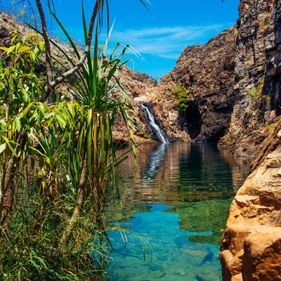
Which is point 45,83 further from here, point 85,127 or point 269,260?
point 269,260

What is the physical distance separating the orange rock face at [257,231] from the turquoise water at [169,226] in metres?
1.55

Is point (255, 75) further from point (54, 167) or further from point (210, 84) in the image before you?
point (54, 167)

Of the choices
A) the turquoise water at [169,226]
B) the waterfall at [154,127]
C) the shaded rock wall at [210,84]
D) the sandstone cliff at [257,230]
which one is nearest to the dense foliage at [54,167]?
the turquoise water at [169,226]

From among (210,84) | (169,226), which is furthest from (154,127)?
(169,226)

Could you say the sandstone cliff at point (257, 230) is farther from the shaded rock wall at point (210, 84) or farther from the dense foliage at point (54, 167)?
the shaded rock wall at point (210, 84)

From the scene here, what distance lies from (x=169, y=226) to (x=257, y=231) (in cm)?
721

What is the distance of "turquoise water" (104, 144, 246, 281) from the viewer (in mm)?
7793

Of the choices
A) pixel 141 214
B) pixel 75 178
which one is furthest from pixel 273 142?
pixel 141 214

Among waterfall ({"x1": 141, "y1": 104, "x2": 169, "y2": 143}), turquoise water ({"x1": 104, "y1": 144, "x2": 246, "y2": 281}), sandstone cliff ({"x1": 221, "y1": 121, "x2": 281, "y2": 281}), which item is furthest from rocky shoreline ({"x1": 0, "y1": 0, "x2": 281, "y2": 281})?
turquoise water ({"x1": 104, "y1": 144, "x2": 246, "y2": 281})

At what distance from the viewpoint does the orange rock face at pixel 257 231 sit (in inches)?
165

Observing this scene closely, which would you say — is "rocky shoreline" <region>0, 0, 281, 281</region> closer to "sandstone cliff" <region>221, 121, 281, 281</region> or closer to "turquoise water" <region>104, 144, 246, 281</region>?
"sandstone cliff" <region>221, 121, 281, 281</region>

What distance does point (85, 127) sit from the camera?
225 inches

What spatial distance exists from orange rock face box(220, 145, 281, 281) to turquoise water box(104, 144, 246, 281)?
1.55m

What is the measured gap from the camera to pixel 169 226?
11828mm
